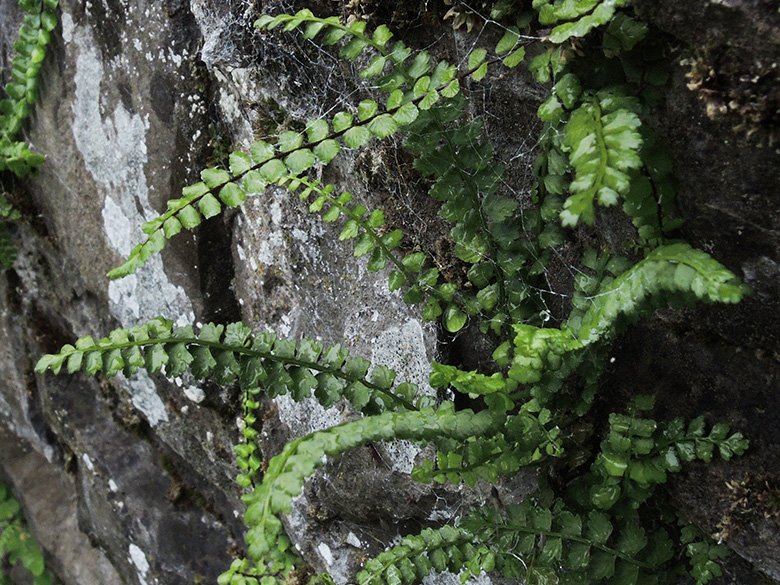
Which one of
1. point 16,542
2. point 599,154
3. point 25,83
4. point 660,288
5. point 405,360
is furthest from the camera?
point 16,542

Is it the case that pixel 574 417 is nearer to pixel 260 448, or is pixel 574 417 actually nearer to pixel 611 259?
pixel 611 259

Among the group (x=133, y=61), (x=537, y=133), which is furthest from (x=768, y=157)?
(x=133, y=61)

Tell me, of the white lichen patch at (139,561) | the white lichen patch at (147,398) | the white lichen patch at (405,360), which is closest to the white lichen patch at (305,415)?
the white lichen patch at (405,360)

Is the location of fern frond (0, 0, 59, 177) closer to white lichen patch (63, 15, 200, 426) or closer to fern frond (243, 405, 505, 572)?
white lichen patch (63, 15, 200, 426)

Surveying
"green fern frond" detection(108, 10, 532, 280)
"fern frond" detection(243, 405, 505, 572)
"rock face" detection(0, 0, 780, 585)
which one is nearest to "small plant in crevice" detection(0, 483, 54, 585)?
"rock face" detection(0, 0, 780, 585)

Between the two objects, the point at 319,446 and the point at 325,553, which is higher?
the point at 319,446

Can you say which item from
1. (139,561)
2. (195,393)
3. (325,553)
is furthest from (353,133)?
(139,561)

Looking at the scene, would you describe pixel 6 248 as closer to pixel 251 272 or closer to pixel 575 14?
pixel 251 272
